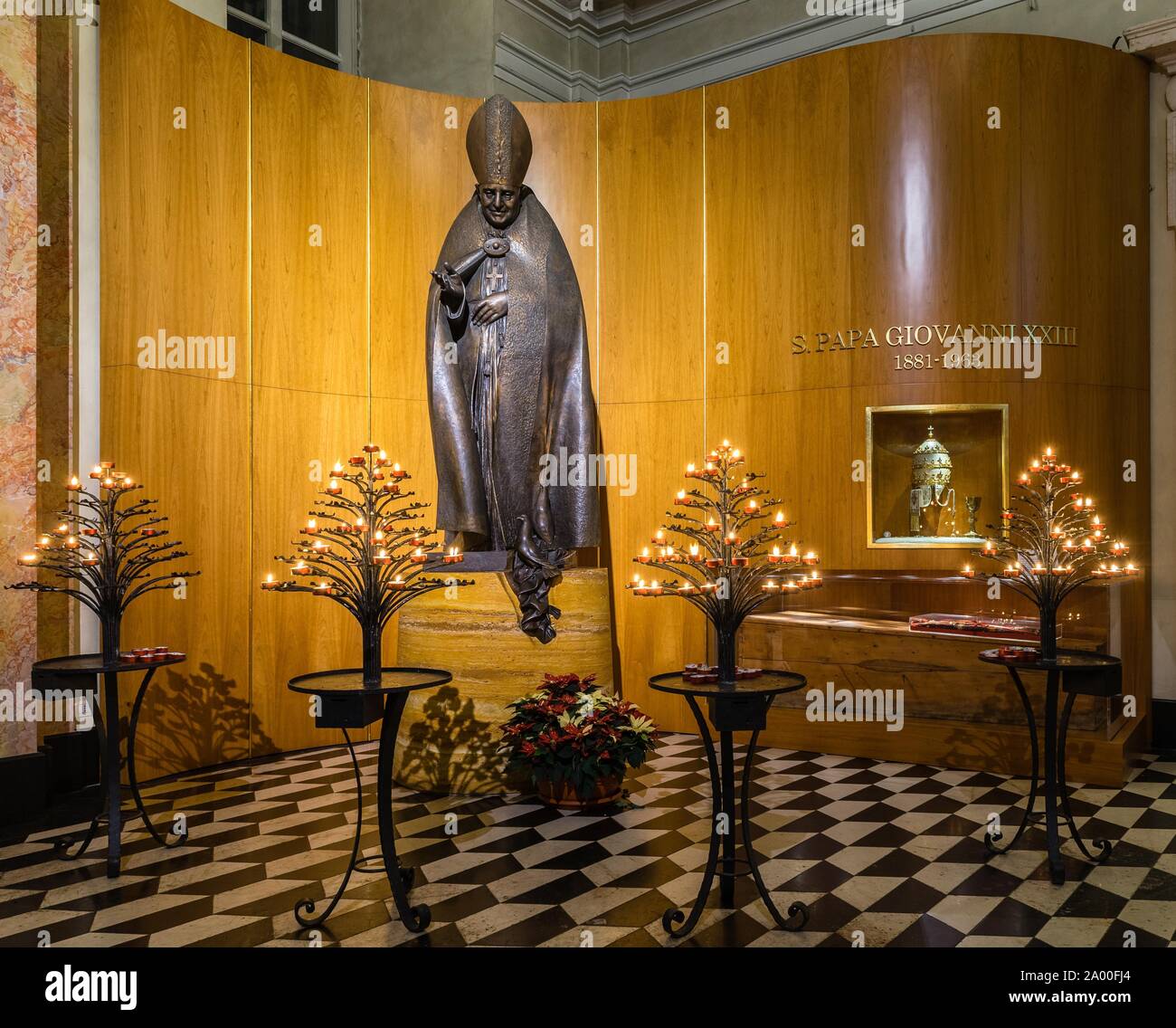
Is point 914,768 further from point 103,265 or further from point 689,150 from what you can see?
point 103,265

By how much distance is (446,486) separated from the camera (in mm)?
5527

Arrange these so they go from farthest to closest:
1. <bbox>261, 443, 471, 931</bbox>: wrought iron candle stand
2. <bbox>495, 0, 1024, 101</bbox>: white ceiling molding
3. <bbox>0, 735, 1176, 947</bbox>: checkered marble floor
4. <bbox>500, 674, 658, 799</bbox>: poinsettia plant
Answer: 1. <bbox>495, 0, 1024, 101</bbox>: white ceiling molding
2. <bbox>500, 674, 658, 799</bbox>: poinsettia plant
3. <bbox>0, 735, 1176, 947</bbox>: checkered marble floor
4. <bbox>261, 443, 471, 931</bbox>: wrought iron candle stand

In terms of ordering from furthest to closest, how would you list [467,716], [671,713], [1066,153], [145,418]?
[671,713] < [1066,153] < [145,418] < [467,716]

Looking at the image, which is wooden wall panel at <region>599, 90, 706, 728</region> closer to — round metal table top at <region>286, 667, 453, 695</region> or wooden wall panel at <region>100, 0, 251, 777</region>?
wooden wall panel at <region>100, 0, 251, 777</region>

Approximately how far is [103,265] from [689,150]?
3.94 meters

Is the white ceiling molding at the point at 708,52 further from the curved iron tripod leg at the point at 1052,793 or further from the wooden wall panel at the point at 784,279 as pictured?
the curved iron tripod leg at the point at 1052,793

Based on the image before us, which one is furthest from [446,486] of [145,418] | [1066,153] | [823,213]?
[1066,153]

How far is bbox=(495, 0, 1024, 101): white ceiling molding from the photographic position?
25.5 ft

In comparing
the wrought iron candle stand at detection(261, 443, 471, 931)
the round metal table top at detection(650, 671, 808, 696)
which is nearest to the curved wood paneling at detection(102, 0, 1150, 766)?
the wrought iron candle stand at detection(261, 443, 471, 931)

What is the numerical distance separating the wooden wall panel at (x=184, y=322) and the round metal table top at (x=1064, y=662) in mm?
4375

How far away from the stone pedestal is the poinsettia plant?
14cm

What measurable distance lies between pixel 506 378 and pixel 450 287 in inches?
23.3

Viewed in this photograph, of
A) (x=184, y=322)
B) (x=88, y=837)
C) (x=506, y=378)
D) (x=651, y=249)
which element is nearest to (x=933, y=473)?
(x=651, y=249)

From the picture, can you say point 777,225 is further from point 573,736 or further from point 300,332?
point 573,736
